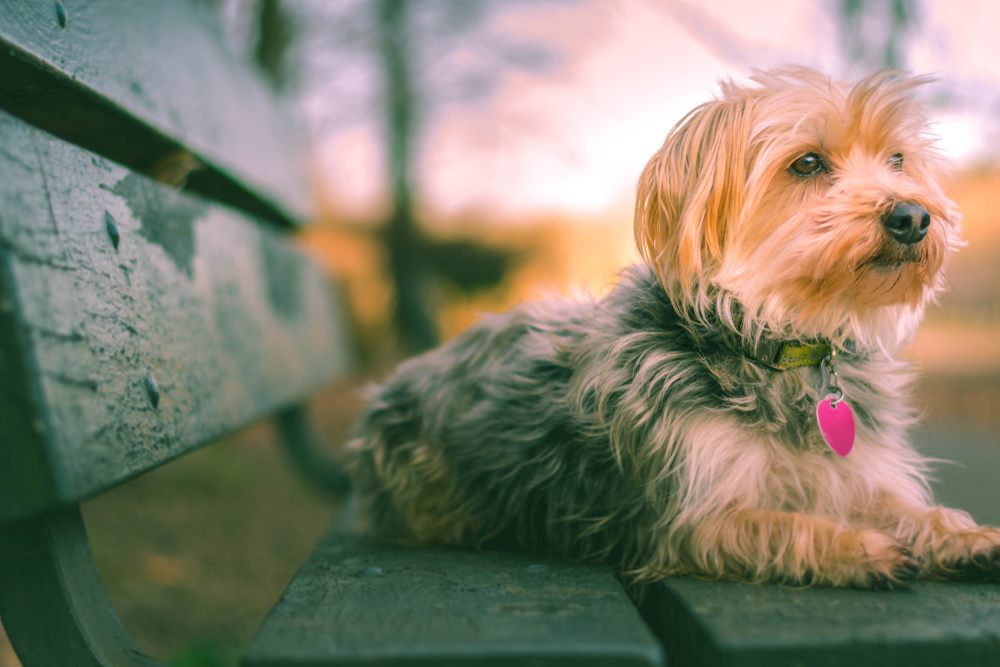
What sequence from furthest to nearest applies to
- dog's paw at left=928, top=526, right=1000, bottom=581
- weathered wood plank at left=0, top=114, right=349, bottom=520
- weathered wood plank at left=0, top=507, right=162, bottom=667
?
dog's paw at left=928, top=526, right=1000, bottom=581 < weathered wood plank at left=0, top=507, right=162, bottom=667 < weathered wood plank at left=0, top=114, right=349, bottom=520

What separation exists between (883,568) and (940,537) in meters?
0.31

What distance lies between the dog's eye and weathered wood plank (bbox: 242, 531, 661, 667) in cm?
106

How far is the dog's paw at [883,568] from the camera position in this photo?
1.61 meters

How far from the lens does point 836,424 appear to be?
6.17ft

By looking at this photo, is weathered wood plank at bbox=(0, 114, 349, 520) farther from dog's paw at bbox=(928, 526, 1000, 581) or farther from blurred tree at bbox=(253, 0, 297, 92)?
blurred tree at bbox=(253, 0, 297, 92)

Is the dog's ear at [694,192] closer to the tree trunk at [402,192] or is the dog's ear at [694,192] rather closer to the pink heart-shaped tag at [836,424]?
the pink heart-shaped tag at [836,424]

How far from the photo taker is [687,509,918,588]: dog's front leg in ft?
5.33

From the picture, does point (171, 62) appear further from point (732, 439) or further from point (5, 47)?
point (732, 439)

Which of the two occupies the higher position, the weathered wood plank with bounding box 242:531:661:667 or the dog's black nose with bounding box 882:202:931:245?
the dog's black nose with bounding box 882:202:931:245

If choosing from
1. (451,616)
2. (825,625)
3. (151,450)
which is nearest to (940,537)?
(825,625)

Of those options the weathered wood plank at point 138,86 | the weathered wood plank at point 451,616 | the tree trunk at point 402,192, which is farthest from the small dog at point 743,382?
the tree trunk at point 402,192

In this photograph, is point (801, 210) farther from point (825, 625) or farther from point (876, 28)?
point (876, 28)

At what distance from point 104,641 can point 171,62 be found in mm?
1513

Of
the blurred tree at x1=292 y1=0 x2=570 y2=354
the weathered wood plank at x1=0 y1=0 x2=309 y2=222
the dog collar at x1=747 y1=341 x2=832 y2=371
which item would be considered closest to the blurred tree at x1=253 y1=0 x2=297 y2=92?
the blurred tree at x1=292 y1=0 x2=570 y2=354
